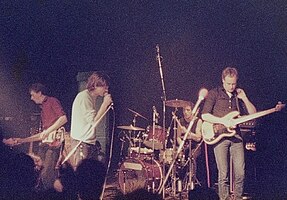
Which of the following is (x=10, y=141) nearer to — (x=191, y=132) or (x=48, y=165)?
(x=48, y=165)

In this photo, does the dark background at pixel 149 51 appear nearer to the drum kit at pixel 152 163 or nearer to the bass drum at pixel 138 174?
the drum kit at pixel 152 163

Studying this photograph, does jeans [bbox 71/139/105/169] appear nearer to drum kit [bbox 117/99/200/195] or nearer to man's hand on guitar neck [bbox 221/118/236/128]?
drum kit [bbox 117/99/200/195]

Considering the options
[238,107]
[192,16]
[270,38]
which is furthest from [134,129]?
[270,38]

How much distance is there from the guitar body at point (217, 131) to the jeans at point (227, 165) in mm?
81

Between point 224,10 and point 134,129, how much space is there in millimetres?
2658

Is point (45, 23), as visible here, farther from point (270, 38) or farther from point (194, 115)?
point (270, 38)

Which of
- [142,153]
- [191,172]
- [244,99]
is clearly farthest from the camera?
[142,153]

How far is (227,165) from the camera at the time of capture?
17.2 ft

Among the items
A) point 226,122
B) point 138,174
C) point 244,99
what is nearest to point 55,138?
point 138,174

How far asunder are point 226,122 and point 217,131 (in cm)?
18

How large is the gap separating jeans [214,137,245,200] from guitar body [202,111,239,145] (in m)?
0.08

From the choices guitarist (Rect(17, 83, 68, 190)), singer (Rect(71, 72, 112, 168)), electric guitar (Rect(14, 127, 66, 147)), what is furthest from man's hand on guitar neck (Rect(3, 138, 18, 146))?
singer (Rect(71, 72, 112, 168))

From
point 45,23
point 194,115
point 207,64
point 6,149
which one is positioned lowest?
point 6,149

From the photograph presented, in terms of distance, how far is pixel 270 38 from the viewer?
697cm
